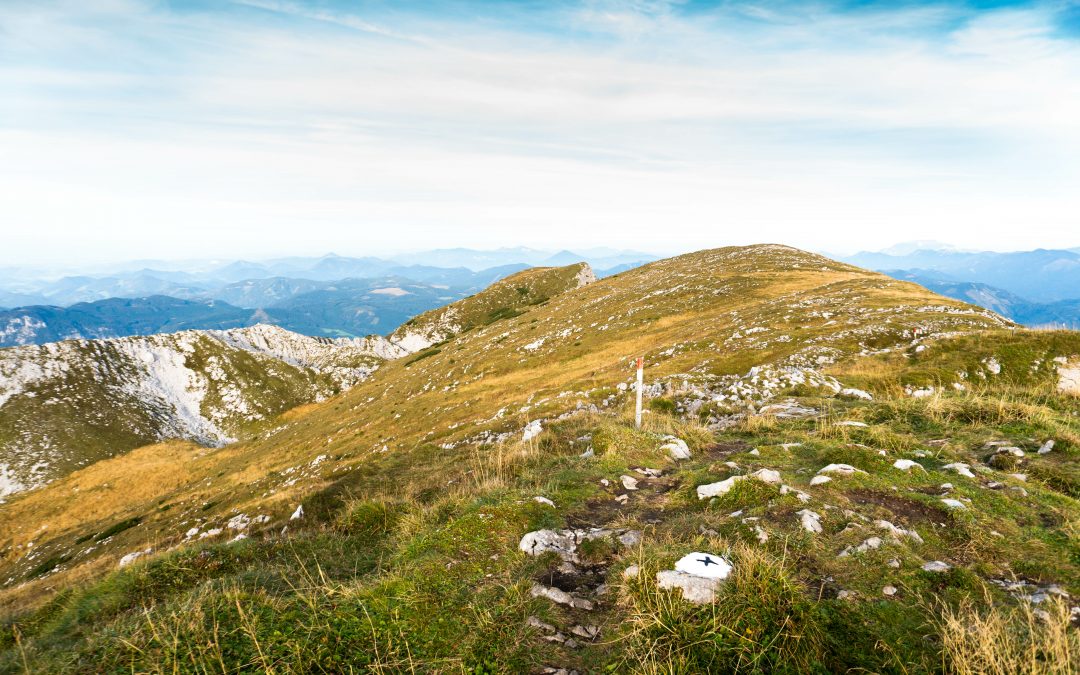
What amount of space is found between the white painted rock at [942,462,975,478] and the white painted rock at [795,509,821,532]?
13.1 ft

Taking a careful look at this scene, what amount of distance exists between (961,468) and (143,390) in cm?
13003

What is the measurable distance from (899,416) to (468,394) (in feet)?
116

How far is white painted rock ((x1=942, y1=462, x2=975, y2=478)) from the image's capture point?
8.30 meters

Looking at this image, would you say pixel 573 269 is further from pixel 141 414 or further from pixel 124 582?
pixel 124 582

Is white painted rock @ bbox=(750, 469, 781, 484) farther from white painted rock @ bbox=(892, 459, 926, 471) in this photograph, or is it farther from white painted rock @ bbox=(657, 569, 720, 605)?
white painted rock @ bbox=(657, 569, 720, 605)

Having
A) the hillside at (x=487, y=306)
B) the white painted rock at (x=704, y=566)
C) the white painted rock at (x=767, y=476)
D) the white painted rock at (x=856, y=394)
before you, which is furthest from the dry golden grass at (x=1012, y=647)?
the hillside at (x=487, y=306)

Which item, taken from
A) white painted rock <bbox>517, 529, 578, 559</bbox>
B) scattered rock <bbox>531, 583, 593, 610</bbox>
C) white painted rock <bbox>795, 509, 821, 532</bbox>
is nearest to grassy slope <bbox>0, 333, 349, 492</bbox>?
white painted rock <bbox>517, 529, 578, 559</bbox>

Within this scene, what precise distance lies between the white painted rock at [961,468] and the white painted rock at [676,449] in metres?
5.13

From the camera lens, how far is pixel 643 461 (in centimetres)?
1088

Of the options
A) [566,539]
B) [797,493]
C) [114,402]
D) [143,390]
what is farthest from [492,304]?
[797,493]

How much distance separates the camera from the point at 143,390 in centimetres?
9612

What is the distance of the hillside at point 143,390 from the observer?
7356 centimetres

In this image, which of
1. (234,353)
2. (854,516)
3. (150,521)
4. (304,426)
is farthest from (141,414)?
(854,516)

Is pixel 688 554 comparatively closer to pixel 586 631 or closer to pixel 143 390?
pixel 586 631
